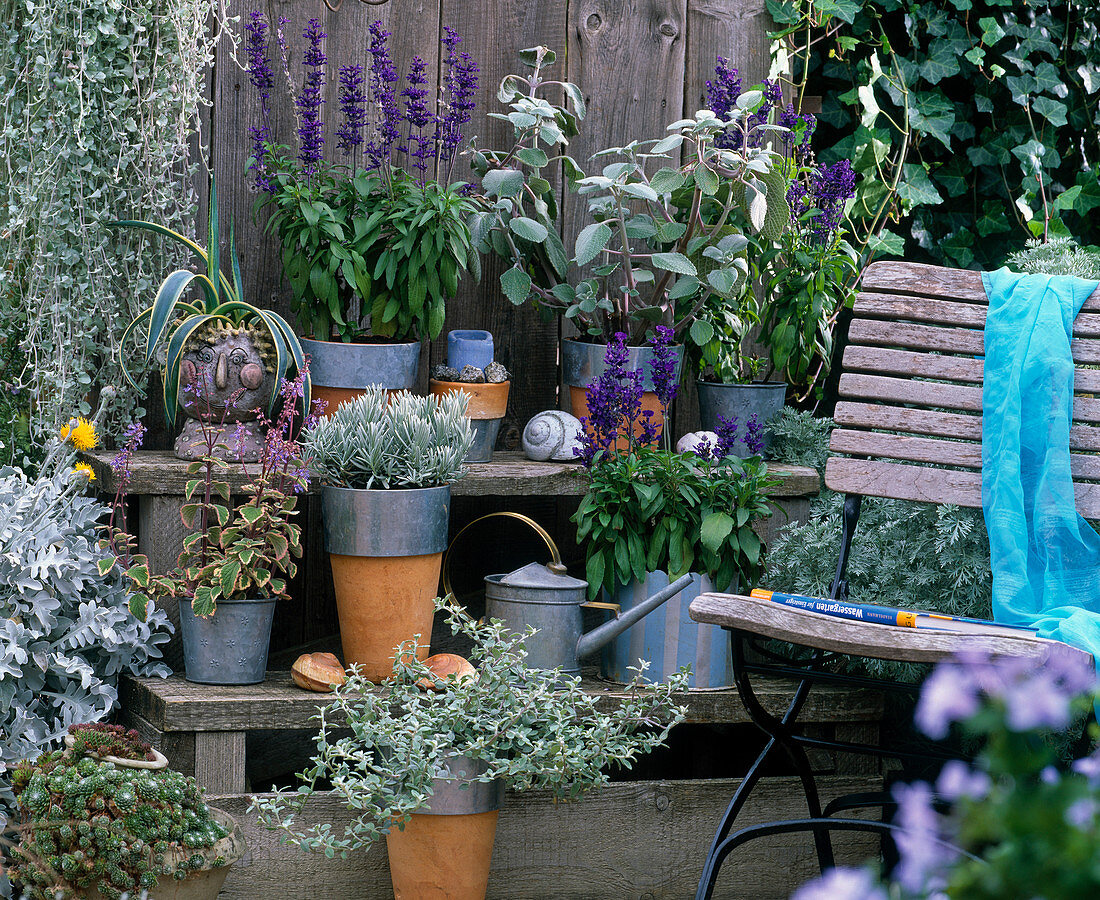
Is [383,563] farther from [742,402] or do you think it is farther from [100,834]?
[742,402]

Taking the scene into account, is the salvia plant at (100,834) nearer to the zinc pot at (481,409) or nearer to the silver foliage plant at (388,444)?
the silver foliage plant at (388,444)

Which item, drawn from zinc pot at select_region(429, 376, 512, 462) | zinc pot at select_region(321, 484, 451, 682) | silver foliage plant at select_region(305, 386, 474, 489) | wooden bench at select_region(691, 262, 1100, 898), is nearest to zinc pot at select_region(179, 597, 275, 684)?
zinc pot at select_region(321, 484, 451, 682)

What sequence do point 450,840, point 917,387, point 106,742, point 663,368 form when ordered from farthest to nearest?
point 663,368, point 917,387, point 450,840, point 106,742

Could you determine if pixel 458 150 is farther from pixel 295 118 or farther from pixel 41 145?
pixel 41 145

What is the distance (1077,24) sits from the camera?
2994 mm

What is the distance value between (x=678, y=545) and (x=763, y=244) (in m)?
0.78

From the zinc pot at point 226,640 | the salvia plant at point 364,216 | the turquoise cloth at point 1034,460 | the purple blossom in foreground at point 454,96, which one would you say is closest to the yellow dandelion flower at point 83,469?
the zinc pot at point 226,640

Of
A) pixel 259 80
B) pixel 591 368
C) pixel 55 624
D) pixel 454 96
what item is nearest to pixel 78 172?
pixel 259 80

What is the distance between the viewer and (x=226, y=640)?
2.16 meters

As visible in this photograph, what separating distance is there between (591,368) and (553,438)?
0.20m

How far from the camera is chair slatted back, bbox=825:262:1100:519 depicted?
2.18m

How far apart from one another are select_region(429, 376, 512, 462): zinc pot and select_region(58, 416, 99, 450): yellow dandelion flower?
72 centimetres

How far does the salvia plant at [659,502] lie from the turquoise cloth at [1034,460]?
1.51 feet

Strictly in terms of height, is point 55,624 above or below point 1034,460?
below
